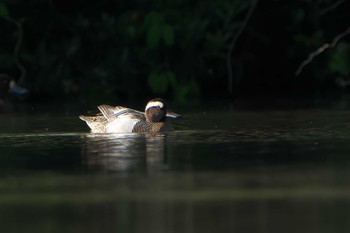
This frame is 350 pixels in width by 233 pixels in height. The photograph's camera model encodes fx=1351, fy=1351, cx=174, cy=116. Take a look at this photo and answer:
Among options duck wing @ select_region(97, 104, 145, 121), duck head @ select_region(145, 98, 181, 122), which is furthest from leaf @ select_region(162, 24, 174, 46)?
duck wing @ select_region(97, 104, 145, 121)

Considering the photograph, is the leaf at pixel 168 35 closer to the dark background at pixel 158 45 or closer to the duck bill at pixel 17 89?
the dark background at pixel 158 45

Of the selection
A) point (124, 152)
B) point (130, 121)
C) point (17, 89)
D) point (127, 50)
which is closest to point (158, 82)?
point (127, 50)

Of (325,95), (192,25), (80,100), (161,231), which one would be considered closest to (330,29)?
(325,95)

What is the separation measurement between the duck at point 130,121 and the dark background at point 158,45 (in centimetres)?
317

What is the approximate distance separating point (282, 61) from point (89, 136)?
7.36 m

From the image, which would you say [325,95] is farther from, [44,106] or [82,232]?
[82,232]

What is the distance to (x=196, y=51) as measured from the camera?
54.0 ft

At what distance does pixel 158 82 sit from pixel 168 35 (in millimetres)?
828

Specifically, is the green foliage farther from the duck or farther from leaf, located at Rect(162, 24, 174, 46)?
the duck

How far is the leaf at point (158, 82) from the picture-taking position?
15.8 m

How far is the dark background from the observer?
52.2 feet

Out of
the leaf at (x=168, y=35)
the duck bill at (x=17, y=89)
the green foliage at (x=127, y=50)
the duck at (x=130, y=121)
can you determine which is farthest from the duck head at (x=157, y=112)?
the duck bill at (x=17, y=89)

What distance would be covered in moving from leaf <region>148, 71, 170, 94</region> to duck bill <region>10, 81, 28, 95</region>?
5.26ft

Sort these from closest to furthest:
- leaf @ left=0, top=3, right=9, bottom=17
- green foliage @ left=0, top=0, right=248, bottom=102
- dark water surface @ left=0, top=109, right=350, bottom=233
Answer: dark water surface @ left=0, top=109, right=350, bottom=233 → leaf @ left=0, top=3, right=9, bottom=17 → green foliage @ left=0, top=0, right=248, bottom=102
